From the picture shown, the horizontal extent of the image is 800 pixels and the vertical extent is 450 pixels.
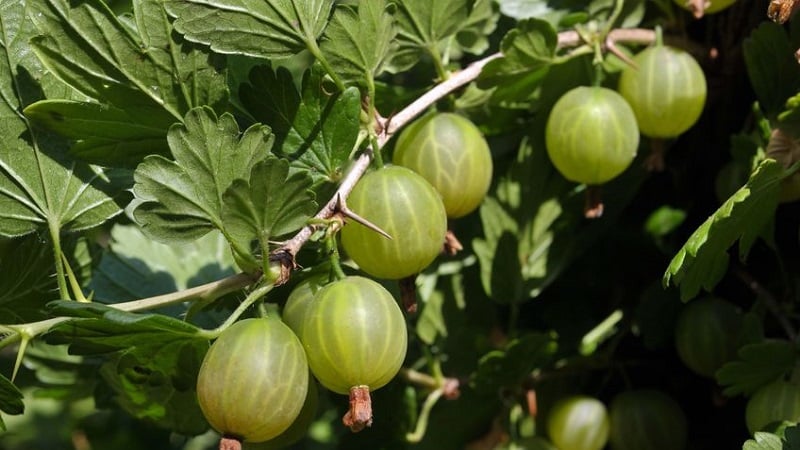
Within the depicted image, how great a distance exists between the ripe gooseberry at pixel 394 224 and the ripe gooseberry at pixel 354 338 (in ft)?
0.12

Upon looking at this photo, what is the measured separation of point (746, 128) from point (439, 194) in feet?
1.14

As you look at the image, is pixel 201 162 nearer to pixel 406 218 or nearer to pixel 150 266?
pixel 406 218

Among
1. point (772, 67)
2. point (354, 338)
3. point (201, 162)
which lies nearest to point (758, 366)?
point (772, 67)

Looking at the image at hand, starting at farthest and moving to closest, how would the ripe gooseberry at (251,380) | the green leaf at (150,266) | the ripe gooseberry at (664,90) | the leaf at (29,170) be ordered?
the green leaf at (150,266) < the ripe gooseberry at (664,90) < the leaf at (29,170) < the ripe gooseberry at (251,380)

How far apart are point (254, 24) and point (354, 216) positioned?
0.55 ft

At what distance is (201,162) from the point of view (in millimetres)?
675

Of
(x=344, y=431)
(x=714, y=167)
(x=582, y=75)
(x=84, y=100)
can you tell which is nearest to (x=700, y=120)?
(x=714, y=167)

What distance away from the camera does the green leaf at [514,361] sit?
0.91 metres

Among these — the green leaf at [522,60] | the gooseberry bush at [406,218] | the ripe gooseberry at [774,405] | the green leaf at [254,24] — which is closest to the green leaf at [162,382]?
the gooseberry bush at [406,218]

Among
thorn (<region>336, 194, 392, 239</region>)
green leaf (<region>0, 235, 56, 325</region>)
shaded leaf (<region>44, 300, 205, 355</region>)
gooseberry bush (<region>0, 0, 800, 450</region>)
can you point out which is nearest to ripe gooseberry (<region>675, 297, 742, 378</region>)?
gooseberry bush (<region>0, 0, 800, 450</region>)

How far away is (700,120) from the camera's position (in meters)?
1.01

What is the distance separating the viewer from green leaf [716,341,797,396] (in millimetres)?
789

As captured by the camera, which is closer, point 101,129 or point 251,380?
point 251,380

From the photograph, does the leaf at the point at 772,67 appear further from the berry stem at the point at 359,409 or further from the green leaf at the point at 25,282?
the green leaf at the point at 25,282
